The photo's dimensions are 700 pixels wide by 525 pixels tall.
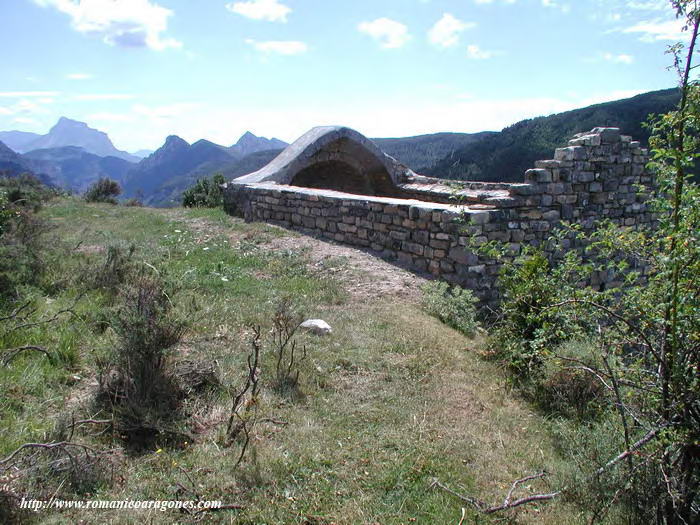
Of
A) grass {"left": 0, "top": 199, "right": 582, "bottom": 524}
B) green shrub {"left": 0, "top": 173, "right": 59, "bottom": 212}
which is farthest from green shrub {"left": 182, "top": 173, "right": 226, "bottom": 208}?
grass {"left": 0, "top": 199, "right": 582, "bottom": 524}

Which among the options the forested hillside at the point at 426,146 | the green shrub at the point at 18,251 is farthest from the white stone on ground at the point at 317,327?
the forested hillside at the point at 426,146

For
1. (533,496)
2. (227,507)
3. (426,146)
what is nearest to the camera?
(227,507)

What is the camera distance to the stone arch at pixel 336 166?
39.4 ft

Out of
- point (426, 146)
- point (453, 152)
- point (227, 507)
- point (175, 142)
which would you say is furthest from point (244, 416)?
point (175, 142)

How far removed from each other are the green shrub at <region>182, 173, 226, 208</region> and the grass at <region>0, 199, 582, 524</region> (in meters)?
8.62

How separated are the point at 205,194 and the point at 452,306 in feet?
39.3

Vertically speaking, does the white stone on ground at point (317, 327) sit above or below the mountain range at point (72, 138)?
below

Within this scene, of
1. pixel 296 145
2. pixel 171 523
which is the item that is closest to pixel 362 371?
pixel 171 523

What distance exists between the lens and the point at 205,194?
1598 cm

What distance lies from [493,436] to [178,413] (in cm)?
220

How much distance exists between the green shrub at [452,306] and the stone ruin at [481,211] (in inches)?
18.6

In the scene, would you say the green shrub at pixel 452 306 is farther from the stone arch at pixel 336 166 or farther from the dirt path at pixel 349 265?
the stone arch at pixel 336 166

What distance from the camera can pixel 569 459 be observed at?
10.7 ft

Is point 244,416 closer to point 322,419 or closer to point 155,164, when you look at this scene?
point 322,419
